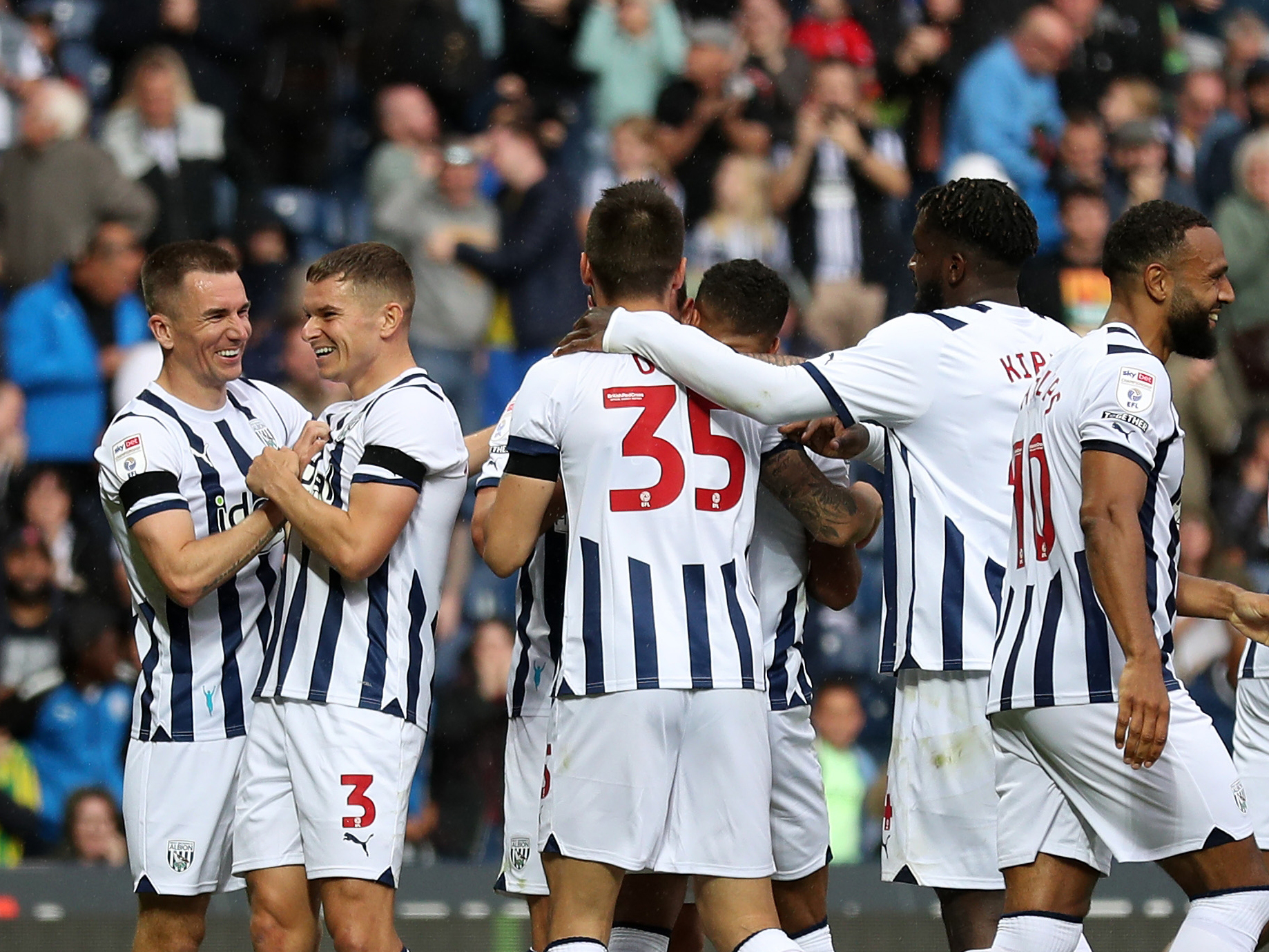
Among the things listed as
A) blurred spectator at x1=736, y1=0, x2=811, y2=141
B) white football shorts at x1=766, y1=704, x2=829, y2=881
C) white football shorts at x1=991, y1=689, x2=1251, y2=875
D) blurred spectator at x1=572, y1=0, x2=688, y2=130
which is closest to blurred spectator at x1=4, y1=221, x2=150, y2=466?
blurred spectator at x1=572, y1=0, x2=688, y2=130

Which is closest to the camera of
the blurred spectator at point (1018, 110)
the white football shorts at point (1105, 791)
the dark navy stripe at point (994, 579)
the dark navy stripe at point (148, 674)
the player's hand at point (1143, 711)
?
the player's hand at point (1143, 711)

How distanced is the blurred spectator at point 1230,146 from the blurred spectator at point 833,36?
6.81 feet

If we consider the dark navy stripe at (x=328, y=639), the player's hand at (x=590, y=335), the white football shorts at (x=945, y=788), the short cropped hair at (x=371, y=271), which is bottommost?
the white football shorts at (x=945, y=788)

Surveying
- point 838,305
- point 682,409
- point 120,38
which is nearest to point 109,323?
point 120,38

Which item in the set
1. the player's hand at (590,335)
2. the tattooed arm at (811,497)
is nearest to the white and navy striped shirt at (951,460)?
the tattooed arm at (811,497)

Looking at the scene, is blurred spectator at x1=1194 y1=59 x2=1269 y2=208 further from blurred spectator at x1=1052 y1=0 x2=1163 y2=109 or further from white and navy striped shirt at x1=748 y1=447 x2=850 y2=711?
white and navy striped shirt at x1=748 y1=447 x2=850 y2=711

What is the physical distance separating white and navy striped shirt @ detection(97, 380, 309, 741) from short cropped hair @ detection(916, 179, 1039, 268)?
6.70 feet

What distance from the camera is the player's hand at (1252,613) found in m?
4.22

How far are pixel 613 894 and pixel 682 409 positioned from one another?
118 centimetres

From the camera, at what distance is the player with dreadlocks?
4.30 metres

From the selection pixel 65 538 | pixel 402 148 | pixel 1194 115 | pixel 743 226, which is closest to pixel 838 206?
pixel 743 226

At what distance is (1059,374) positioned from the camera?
399cm

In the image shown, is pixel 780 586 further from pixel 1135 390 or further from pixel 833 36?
pixel 833 36

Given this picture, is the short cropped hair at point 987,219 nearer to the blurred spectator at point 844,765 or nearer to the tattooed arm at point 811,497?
the tattooed arm at point 811,497
